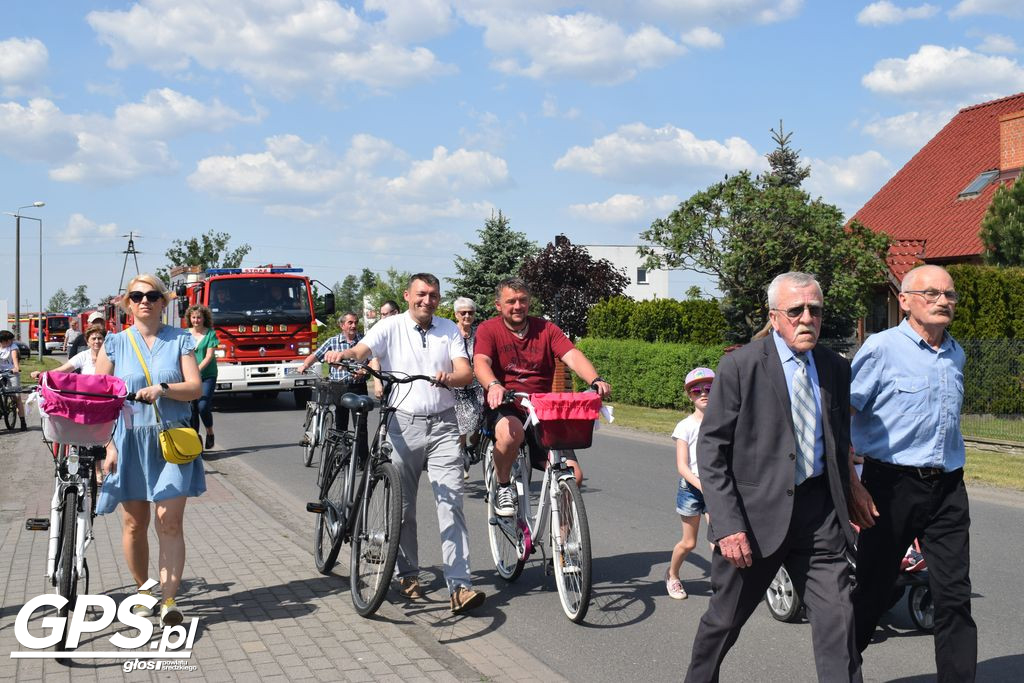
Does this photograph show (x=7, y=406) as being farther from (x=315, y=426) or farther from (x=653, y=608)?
(x=653, y=608)

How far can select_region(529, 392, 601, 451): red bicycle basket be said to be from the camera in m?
5.89

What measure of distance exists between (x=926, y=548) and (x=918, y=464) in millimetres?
368

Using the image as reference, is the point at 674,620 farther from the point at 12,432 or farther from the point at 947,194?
the point at 947,194

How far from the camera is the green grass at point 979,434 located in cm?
1185

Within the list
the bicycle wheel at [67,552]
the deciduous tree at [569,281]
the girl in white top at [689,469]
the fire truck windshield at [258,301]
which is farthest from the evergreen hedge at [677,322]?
the bicycle wheel at [67,552]

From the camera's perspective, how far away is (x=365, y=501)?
239 inches

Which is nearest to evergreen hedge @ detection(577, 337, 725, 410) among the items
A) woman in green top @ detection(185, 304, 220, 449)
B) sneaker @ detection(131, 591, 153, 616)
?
woman in green top @ detection(185, 304, 220, 449)

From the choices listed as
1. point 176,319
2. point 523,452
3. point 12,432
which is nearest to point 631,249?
point 176,319

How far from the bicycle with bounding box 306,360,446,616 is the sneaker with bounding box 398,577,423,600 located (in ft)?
1.14

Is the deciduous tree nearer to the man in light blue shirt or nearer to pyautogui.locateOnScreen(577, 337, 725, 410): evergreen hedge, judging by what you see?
pyautogui.locateOnScreen(577, 337, 725, 410): evergreen hedge

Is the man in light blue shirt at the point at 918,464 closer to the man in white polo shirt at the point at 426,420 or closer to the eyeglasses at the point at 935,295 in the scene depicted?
the eyeglasses at the point at 935,295

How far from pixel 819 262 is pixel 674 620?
49.0 ft

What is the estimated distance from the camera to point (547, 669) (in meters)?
5.11

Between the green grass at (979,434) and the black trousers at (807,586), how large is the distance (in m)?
8.37
